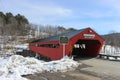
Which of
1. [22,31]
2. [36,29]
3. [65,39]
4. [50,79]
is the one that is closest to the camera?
[50,79]

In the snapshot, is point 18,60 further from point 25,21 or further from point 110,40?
point 25,21

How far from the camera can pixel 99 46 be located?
26.6m

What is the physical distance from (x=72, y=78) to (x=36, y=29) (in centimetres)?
13127

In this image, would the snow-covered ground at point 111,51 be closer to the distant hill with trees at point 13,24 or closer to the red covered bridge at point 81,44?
the red covered bridge at point 81,44

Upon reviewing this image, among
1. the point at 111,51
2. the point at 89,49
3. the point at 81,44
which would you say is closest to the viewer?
the point at 89,49

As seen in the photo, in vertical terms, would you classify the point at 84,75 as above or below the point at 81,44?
below

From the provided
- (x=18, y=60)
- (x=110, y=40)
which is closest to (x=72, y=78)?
(x=18, y=60)

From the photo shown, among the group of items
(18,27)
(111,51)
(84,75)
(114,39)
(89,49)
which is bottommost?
(84,75)

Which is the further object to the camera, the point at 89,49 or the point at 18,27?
the point at 18,27

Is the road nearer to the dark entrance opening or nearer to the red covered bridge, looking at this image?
the red covered bridge

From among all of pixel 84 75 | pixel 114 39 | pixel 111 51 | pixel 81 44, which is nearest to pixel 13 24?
pixel 114 39

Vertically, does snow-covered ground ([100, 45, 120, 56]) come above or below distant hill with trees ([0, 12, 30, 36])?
below

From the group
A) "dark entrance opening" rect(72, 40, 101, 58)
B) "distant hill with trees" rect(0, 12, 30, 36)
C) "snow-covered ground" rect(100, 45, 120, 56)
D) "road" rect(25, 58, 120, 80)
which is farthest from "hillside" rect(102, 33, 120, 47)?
"road" rect(25, 58, 120, 80)

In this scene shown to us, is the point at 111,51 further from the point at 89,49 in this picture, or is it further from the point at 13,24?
the point at 13,24
